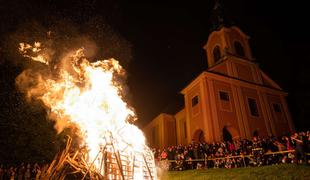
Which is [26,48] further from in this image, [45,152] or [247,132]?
[247,132]

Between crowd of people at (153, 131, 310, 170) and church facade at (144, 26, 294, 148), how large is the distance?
4595 millimetres

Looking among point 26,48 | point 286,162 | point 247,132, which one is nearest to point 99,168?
point 26,48

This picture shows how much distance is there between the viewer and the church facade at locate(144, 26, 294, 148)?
22578 millimetres

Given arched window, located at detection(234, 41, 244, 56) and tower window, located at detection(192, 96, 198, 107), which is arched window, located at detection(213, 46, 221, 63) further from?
tower window, located at detection(192, 96, 198, 107)

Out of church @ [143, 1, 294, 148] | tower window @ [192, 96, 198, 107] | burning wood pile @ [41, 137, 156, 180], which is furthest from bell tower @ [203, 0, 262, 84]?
burning wood pile @ [41, 137, 156, 180]

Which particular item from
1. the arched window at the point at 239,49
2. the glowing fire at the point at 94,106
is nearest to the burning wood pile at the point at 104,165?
the glowing fire at the point at 94,106

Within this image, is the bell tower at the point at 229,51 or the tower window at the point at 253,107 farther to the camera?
the bell tower at the point at 229,51

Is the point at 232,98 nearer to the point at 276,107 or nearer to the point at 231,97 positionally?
the point at 231,97

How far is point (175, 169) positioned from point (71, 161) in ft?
38.1

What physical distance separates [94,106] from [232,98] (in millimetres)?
18234

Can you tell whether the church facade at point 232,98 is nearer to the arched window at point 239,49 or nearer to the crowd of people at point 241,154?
the arched window at point 239,49

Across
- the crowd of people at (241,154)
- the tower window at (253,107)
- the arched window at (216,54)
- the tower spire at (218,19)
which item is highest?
the tower spire at (218,19)

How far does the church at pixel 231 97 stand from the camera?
2259 centimetres

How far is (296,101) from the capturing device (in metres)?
30.3
